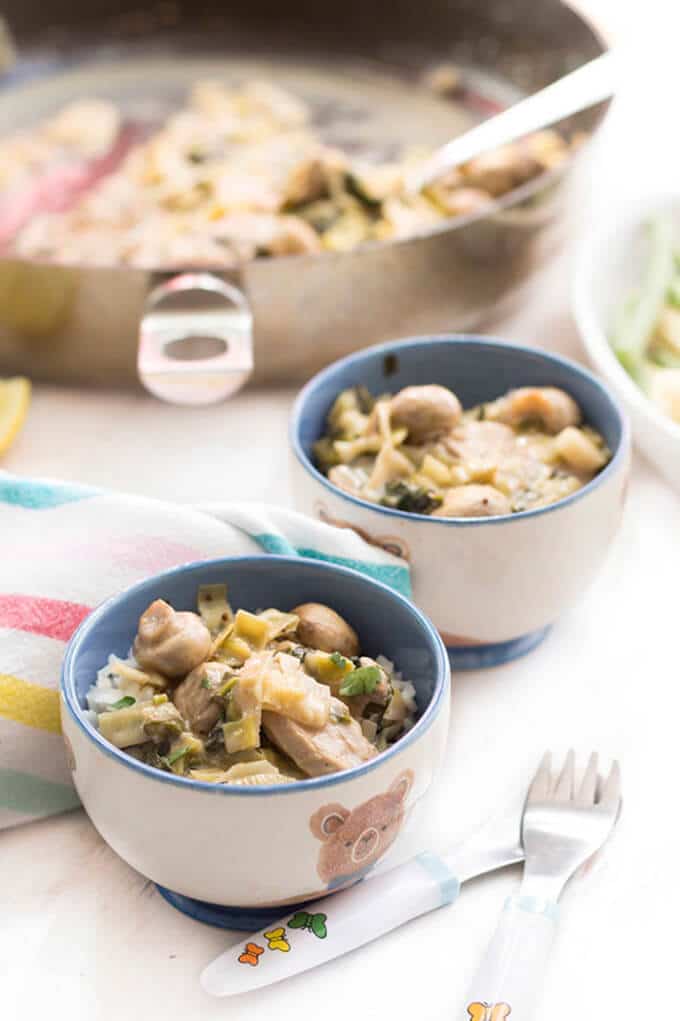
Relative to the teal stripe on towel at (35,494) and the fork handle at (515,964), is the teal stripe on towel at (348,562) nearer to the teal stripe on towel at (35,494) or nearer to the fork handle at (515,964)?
the teal stripe on towel at (35,494)

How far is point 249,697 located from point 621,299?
109cm

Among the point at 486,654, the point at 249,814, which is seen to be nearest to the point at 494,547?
the point at 486,654

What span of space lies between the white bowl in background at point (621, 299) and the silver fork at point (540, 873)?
1.67 feet

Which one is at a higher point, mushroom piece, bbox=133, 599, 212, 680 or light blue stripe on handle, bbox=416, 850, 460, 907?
mushroom piece, bbox=133, 599, 212, 680

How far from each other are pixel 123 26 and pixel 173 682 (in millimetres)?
1751

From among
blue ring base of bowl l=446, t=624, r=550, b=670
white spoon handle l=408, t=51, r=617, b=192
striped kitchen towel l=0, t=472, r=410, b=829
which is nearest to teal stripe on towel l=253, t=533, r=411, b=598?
striped kitchen towel l=0, t=472, r=410, b=829

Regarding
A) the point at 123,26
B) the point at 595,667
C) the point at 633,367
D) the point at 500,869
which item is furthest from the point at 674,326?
the point at 123,26

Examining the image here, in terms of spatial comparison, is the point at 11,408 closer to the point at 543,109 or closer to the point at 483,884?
the point at 543,109

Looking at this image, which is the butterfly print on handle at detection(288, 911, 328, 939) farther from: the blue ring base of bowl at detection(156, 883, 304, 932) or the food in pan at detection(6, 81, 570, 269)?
the food in pan at detection(6, 81, 570, 269)

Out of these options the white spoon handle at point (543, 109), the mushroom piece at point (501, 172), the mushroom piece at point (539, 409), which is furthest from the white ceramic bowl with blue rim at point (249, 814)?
the mushroom piece at point (501, 172)

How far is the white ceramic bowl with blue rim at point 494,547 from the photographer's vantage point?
3.79 feet

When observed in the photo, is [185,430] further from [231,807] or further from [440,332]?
[231,807]

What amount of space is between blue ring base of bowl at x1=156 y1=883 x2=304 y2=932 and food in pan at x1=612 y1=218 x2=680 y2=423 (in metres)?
0.84

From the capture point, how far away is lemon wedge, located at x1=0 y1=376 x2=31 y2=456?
157cm
